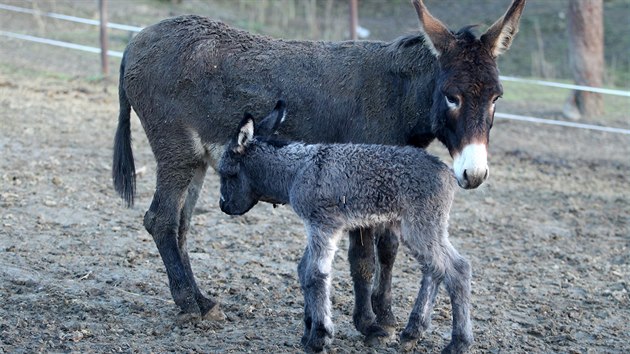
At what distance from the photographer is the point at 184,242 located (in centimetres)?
584

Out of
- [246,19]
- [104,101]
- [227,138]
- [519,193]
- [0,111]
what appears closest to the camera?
[227,138]

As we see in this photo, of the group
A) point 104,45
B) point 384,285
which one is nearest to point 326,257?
point 384,285

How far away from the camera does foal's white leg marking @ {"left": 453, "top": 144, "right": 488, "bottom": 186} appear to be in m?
4.63

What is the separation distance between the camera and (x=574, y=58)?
12.9 meters

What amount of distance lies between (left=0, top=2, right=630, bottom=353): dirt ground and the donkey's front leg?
8.7 inches

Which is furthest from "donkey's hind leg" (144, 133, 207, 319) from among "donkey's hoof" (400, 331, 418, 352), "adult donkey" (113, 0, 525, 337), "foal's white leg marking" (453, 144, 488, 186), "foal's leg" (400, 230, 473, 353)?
"foal's white leg marking" (453, 144, 488, 186)

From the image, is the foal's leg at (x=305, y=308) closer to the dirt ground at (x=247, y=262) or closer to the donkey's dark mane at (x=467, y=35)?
the dirt ground at (x=247, y=262)

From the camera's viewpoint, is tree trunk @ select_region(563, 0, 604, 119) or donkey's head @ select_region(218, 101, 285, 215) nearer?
donkey's head @ select_region(218, 101, 285, 215)

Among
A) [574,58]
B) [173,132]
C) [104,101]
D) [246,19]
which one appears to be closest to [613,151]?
[574,58]

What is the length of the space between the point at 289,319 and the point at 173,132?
137 centimetres

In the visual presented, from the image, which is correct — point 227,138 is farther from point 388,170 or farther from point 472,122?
point 472,122

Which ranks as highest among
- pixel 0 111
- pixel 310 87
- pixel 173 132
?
pixel 310 87

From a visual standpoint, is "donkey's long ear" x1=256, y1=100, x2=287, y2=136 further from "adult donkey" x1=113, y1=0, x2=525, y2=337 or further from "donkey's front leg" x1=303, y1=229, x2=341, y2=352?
"donkey's front leg" x1=303, y1=229, x2=341, y2=352

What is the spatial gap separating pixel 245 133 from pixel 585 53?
8.83 m
